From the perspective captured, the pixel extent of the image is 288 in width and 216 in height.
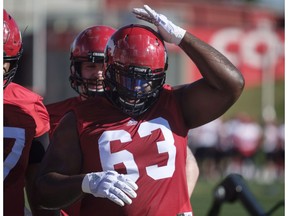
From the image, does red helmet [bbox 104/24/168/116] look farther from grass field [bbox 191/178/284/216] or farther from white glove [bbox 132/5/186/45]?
grass field [bbox 191/178/284/216]

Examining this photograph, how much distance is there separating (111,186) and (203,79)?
0.68 metres

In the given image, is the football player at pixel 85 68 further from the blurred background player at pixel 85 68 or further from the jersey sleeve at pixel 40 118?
the jersey sleeve at pixel 40 118

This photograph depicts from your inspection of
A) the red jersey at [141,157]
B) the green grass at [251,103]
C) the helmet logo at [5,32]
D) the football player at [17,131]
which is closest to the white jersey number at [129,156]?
the red jersey at [141,157]

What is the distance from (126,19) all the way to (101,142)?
25379 millimetres

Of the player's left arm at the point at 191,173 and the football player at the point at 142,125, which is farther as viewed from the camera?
the player's left arm at the point at 191,173

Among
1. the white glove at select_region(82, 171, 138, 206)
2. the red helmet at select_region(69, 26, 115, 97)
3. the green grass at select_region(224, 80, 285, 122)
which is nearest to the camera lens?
the white glove at select_region(82, 171, 138, 206)

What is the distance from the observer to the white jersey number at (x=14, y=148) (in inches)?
153

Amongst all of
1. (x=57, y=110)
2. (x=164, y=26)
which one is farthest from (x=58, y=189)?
(x=57, y=110)

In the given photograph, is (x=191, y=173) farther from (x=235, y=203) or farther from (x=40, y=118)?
(x=235, y=203)

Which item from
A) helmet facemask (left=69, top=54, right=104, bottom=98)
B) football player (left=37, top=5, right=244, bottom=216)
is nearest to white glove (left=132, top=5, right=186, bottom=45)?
football player (left=37, top=5, right=244, bottom=216)

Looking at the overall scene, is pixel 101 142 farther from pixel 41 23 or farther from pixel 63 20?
pixel 63 20

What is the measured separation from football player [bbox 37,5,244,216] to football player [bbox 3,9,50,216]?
0.84ft

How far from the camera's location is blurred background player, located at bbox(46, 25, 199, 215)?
484cm

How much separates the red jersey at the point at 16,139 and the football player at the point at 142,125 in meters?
0.25
